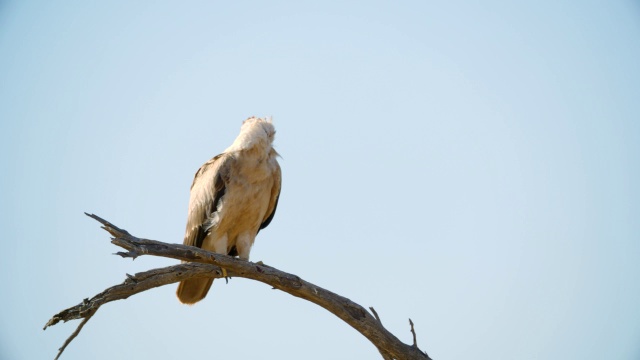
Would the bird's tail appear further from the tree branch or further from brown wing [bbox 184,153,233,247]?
the tree branch

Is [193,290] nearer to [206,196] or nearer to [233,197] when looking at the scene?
[206,196]

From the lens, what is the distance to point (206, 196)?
9.84 metres

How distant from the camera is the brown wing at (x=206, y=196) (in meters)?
9.70

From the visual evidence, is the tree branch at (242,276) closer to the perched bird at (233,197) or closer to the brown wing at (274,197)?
the perched bird at (233,197)

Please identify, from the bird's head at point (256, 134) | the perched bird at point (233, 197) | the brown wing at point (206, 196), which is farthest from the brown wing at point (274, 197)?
Answer: the brown wing at point (206, 196)

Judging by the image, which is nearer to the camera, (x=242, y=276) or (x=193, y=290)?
(x=242, y=276)

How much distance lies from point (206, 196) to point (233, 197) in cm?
41

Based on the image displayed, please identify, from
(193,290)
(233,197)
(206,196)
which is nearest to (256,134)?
(233,197)

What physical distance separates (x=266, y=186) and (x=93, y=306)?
3905 millimetres

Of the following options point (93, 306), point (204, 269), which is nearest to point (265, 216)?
point (204, 269)

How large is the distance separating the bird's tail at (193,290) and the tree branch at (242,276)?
185 cm

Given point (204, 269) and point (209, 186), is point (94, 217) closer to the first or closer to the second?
point (204, 269)

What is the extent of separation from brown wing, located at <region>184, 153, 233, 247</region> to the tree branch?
72.7 inches

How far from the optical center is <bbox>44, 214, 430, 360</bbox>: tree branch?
21.8 ft
